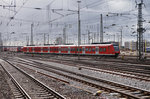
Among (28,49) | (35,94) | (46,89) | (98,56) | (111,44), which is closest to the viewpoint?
(35,94)

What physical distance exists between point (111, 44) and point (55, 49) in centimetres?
2276

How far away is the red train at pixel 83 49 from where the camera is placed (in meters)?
38.7

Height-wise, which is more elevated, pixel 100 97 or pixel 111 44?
pixel 111 44

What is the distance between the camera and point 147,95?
10086 millimetres

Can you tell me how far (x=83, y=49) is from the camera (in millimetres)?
46156

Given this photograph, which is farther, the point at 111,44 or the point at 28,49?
the point at 28,49

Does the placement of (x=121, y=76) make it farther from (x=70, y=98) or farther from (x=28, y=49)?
(x=28, y=49)

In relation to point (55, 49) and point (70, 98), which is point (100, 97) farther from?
point (55, 49)

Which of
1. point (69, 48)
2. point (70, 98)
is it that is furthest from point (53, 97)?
point (69, 48)

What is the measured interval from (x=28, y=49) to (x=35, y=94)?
63981mm

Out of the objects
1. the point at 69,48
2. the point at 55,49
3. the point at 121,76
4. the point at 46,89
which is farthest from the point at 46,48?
the point at 46,89

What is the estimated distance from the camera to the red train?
38.7 metres

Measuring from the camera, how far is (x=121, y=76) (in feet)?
56.1

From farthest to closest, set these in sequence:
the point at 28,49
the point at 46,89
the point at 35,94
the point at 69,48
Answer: the point at 28,49 < the point at 69,48 < the point at 46,89 < the point at 35,94
